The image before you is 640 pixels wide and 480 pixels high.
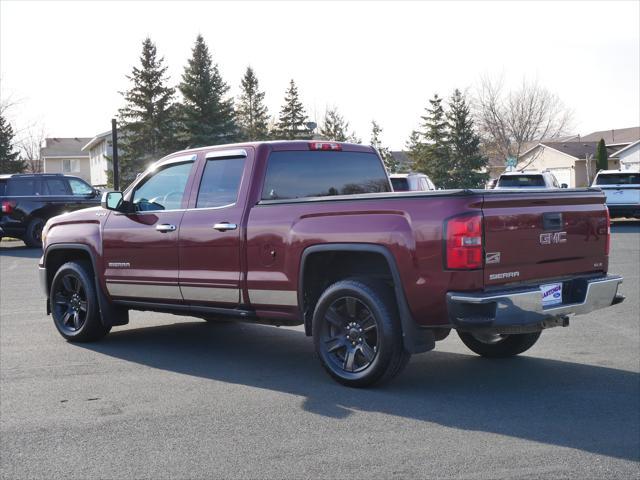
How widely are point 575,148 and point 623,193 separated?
53.5m

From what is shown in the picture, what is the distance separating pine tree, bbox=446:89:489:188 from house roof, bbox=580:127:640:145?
2444 cm

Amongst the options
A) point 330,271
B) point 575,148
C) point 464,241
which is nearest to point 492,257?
point 464,241

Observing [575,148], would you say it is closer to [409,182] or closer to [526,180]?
[526,180]

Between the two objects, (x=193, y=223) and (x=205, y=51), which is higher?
(x=205, y=51)

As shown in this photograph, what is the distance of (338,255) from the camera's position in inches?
251

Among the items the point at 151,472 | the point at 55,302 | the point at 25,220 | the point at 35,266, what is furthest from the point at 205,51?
the point at 151,472

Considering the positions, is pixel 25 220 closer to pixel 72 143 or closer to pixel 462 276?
pixel 462 276

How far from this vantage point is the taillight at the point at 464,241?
17.9 ft

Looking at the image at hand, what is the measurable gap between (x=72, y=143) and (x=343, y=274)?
3649 inches

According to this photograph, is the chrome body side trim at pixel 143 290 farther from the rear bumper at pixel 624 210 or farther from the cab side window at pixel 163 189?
the rear bumper at pixel 624 210

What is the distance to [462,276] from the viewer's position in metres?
5.50

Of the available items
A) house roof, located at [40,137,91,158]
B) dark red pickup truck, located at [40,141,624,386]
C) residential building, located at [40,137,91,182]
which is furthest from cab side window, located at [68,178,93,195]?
residential building, located at [40,137,91,182]

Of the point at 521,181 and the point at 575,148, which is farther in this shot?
the point at 575,148

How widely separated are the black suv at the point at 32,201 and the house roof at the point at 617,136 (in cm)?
6437
